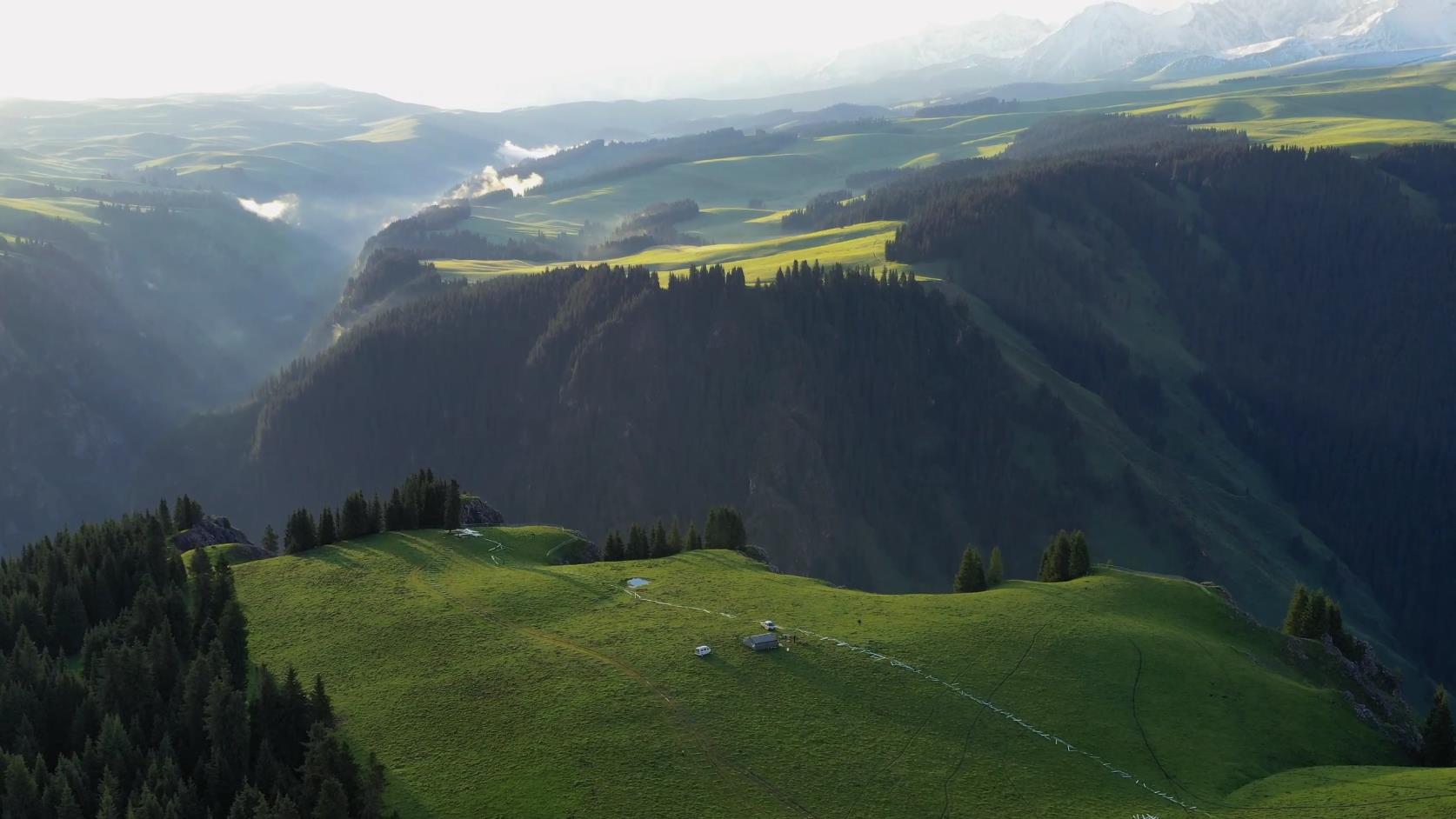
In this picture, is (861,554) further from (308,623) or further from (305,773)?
(305,773)

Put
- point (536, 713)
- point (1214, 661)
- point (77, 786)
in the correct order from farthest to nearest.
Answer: point (1214, 661) < point (536, 713) < point (77, 786)

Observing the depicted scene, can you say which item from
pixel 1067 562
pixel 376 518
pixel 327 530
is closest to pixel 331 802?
pixel 327 530

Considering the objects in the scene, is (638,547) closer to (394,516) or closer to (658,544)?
(658,544)

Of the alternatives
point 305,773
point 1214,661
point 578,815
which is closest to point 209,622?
point 305,773

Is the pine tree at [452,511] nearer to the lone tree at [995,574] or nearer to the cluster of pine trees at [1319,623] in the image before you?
the lone tree at [995,574]

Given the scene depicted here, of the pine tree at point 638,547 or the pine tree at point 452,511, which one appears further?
the pine tree at point 452,511

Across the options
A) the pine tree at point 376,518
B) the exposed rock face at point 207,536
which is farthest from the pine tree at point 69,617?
the pine tree at point 376,518

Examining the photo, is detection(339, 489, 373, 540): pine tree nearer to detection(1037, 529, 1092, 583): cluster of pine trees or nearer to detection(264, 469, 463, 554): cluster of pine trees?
detection(264, 469, 463, 554): cluster of pine trees
